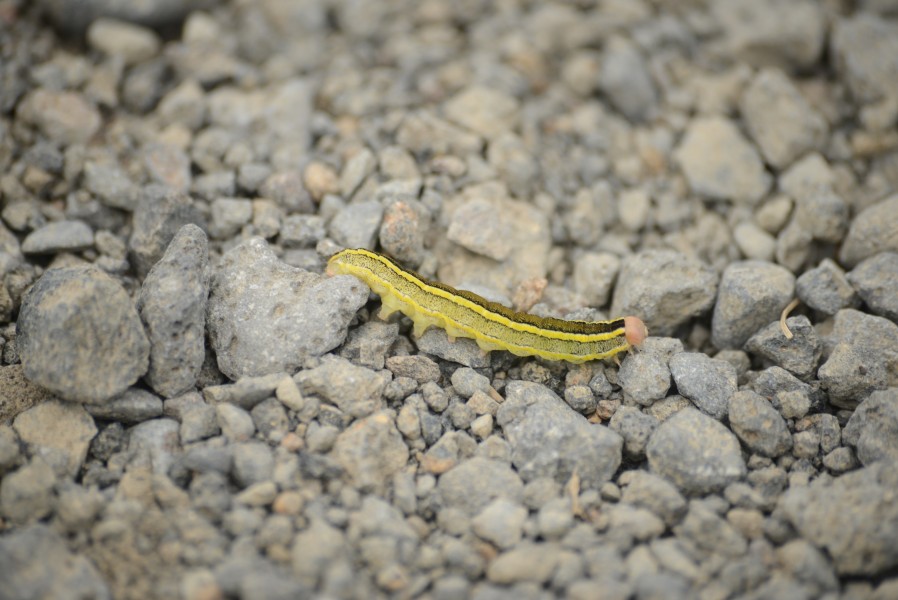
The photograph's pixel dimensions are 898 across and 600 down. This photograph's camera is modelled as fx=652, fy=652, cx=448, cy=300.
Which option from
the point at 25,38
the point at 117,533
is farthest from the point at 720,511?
the point at 25,38

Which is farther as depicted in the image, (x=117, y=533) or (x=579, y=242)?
(x=579, y=242)

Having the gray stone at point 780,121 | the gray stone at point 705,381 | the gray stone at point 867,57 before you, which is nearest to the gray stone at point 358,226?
the gray stone at point 705,381

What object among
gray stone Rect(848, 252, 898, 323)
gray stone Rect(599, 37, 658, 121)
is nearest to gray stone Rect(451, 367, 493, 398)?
gray stone Rect(848, 252, 898, 323)

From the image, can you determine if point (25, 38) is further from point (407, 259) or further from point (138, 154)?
point (407, 259)

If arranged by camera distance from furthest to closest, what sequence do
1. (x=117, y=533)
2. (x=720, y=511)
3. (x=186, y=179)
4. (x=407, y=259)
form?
(x=186, y=179) → (x=407, y=259) → (x=720, y=511) → (x=117, y=533)

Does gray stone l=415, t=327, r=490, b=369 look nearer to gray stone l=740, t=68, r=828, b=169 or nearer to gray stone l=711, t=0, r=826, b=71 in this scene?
gray stone l=740, t=68, r=828, b=169

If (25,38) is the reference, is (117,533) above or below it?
below
